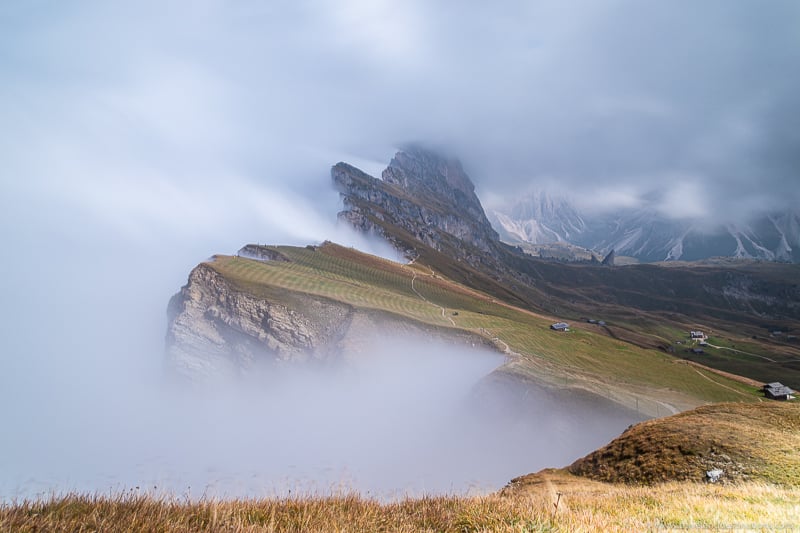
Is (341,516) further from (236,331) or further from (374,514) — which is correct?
(236,331)

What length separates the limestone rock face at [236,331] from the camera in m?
72.8

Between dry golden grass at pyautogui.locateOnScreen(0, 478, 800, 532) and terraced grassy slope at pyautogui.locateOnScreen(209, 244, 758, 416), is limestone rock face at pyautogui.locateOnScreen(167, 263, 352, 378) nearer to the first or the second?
terraced grassy slope at pyautogui.locateOnScreen(209, 244, 758, 416)

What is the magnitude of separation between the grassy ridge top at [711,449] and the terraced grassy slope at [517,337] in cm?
3484

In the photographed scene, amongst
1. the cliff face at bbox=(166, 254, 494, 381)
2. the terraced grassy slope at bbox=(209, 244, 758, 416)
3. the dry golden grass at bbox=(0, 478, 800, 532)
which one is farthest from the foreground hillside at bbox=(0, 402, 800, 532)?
the cliff face at bbox=(166, 254, 494, 381)

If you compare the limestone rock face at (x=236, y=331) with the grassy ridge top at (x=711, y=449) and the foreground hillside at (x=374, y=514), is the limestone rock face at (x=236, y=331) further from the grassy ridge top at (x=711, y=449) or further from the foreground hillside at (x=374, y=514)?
the foreground hillside at (x=374, y=514)

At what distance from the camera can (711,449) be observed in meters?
17.5

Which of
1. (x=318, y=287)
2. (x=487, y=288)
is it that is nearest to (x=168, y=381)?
(x=318, y=287)

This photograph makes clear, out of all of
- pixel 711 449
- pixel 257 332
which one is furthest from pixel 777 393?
pixel 257 332

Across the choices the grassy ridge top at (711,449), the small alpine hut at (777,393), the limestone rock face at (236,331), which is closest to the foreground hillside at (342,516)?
the grassy ridge top at (711,449)

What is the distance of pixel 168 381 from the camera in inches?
2891

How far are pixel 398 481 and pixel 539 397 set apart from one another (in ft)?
81.2

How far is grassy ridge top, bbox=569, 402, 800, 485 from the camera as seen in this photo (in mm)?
15047

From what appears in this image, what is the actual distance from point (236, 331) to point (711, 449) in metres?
74.7

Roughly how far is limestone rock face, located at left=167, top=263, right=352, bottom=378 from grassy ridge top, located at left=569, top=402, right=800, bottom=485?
196 feet
